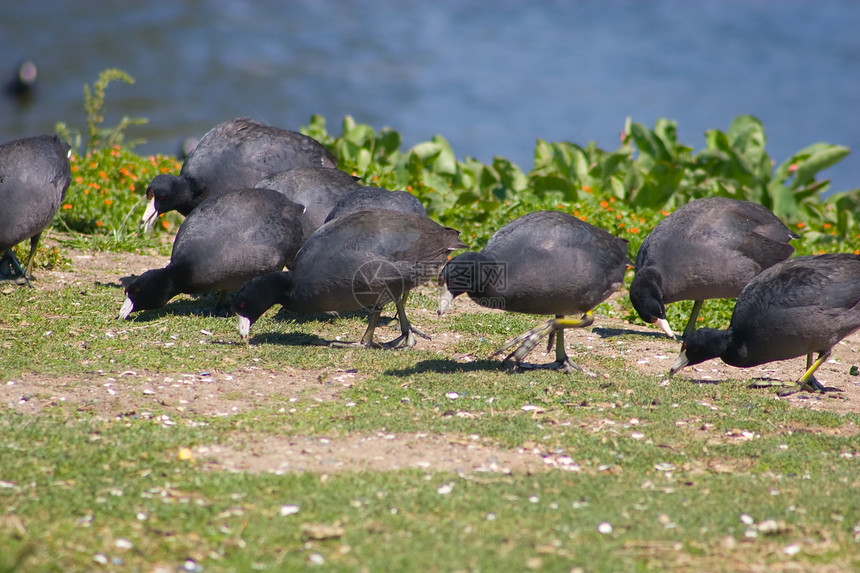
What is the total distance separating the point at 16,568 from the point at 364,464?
195cm

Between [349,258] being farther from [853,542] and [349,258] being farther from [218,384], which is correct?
[853,542]

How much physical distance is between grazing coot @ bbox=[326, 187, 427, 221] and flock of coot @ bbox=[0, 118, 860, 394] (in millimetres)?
19

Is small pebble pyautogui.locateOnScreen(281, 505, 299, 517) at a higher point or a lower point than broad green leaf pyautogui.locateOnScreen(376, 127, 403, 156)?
lower

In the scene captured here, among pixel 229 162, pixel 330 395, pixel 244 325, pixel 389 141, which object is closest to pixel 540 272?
pixel 330 395

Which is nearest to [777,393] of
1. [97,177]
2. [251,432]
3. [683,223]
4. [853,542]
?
[683,223]

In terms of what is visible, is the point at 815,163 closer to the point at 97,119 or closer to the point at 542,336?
the point at 542,336

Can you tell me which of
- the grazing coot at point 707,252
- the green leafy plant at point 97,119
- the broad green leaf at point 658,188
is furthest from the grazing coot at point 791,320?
the green leafy plant at point 97,119

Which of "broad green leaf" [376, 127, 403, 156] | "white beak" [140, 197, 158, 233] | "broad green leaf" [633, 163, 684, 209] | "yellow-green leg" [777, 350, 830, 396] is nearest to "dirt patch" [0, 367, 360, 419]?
"white beak" [140, 197, 158, 233]

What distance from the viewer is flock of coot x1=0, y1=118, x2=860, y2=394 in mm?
6891

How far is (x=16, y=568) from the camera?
11.5 feet

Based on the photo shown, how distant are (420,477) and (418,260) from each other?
2.83m

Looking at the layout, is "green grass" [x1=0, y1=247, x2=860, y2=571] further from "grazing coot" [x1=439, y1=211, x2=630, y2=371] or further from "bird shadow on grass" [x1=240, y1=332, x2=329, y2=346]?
"grazing coot" [x1=439, y1=211, x2=630, y2=371]

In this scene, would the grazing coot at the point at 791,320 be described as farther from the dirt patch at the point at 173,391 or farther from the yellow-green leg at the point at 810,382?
the dirt patch at the point at 173,391

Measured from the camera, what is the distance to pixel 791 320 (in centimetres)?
682
